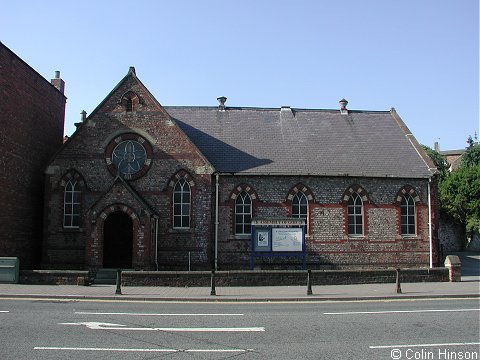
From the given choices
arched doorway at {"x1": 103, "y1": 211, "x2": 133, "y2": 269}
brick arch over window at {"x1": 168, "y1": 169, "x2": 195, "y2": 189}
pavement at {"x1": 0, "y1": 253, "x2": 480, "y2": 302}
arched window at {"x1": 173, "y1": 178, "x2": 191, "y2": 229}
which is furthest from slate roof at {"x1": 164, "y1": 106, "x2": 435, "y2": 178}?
pavement at {"x1": 0, "y1": 253, "x2": 480, "y2": 302}

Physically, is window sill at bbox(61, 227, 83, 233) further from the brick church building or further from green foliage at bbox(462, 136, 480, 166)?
green foliage at bbox(462, 136, 480, 166)

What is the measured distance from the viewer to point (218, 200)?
25.2 meters

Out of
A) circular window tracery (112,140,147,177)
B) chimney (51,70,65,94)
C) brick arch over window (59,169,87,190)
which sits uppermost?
chimney (51,70,65,94)

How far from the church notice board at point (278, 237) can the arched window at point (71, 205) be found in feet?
30.3

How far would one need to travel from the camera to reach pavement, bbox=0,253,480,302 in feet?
52.9

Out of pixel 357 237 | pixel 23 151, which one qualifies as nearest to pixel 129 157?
pixel 23 151

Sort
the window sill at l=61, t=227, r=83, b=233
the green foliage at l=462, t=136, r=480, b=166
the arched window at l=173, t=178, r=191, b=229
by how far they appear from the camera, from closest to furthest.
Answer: the window sill at l=61, t=227, r=83, b=233 → the arched window at l=173, t=178, r=191, b=229 → the green foliage at l=462, t=136, r=480, b=166

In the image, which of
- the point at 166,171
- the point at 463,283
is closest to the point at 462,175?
the point at 463,283

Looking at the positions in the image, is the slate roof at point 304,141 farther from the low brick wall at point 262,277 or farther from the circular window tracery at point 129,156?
the low brick wall at point 262,277

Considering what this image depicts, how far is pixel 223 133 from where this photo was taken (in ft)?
93.5

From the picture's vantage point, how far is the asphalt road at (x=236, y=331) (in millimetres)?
8320

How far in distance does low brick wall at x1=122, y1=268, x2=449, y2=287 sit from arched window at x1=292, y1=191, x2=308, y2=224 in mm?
5853

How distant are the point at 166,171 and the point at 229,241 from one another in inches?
196

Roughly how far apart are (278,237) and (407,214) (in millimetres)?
8185
